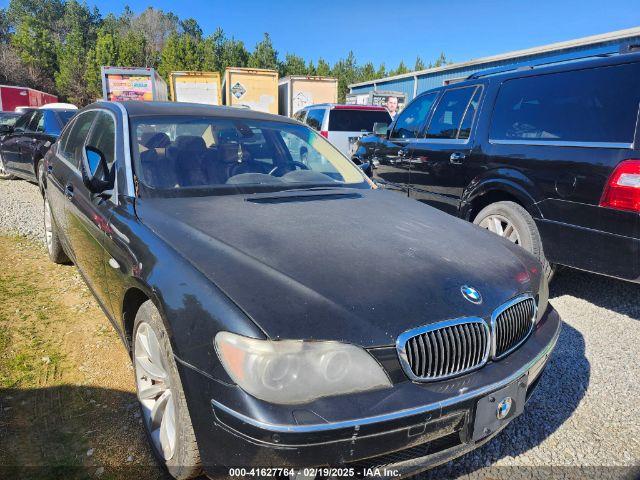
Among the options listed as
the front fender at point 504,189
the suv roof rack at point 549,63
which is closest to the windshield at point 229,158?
the front fender at point 504,189

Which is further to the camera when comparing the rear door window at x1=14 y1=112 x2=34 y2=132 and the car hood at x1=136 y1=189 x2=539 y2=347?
the rear door window at x1=14 y1=112 x2=34 y2=132

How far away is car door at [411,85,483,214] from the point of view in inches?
185

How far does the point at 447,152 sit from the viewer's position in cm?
489

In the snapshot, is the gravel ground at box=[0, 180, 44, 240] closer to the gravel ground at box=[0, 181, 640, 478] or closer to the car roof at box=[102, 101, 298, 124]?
the car roof at box=[102, 101, 298, 124]

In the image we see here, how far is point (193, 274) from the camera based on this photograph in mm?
1785

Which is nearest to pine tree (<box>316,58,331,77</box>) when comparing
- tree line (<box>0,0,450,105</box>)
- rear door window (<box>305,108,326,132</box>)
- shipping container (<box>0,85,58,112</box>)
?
tree line (<box>0,0,450,105</box>)

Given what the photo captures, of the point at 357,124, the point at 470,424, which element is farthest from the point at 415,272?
the point at 357,124

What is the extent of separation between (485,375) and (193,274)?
3.97 feet

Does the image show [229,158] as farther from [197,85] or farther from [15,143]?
[197,85]

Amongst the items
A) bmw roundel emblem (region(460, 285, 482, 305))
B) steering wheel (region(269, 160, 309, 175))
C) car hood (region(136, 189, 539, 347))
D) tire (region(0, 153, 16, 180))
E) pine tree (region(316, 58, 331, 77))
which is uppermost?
pine tree (region(316, 58, 331, 77))

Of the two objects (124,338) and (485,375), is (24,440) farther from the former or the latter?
(485,375)

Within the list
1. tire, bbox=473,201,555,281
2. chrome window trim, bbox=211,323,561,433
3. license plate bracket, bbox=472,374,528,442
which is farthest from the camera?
tire, bbox=473,201,555,281

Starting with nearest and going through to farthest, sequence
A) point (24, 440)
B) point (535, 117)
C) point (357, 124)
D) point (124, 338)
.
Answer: point (24, 440), point (124, 338), point (535, 117), point (357, 124)

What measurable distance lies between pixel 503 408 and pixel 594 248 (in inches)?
83.1
